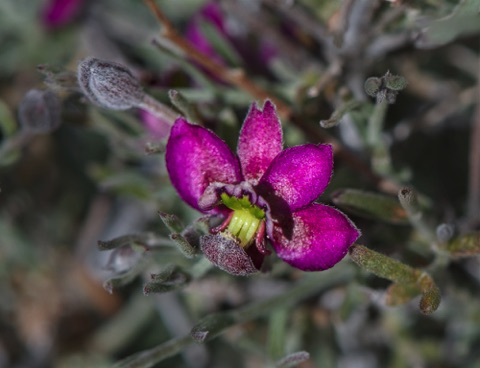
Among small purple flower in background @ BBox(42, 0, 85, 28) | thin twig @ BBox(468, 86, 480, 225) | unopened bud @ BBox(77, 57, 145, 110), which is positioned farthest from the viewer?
small purple flower in background @ BBox(42, 0, 85, 28)

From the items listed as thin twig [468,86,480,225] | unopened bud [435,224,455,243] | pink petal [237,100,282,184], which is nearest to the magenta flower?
pink petal [237,100,282,184]

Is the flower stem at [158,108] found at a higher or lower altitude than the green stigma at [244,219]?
higher

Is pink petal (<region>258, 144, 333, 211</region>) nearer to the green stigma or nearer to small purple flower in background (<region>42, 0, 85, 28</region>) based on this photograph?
the green stigma

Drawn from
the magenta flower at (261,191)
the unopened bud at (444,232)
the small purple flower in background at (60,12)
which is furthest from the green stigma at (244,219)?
the small purple flower in background at (60,12)

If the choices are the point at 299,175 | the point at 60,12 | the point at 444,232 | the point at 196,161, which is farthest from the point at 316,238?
the point at 60,12

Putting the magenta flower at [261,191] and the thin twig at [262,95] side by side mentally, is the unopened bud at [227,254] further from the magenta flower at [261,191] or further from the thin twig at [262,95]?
the thin twig at [262,95]

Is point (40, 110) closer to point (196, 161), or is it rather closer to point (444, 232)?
point (196, 161)

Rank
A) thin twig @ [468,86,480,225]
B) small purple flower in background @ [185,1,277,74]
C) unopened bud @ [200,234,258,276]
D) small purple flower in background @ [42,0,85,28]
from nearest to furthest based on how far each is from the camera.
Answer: unopened bud @ [200,234,258,276]
thin twig @ [468,86,480,225]
small purple flower in background @ [185,1,277,74]
small purple flower in background @ [42,0,85,28]
